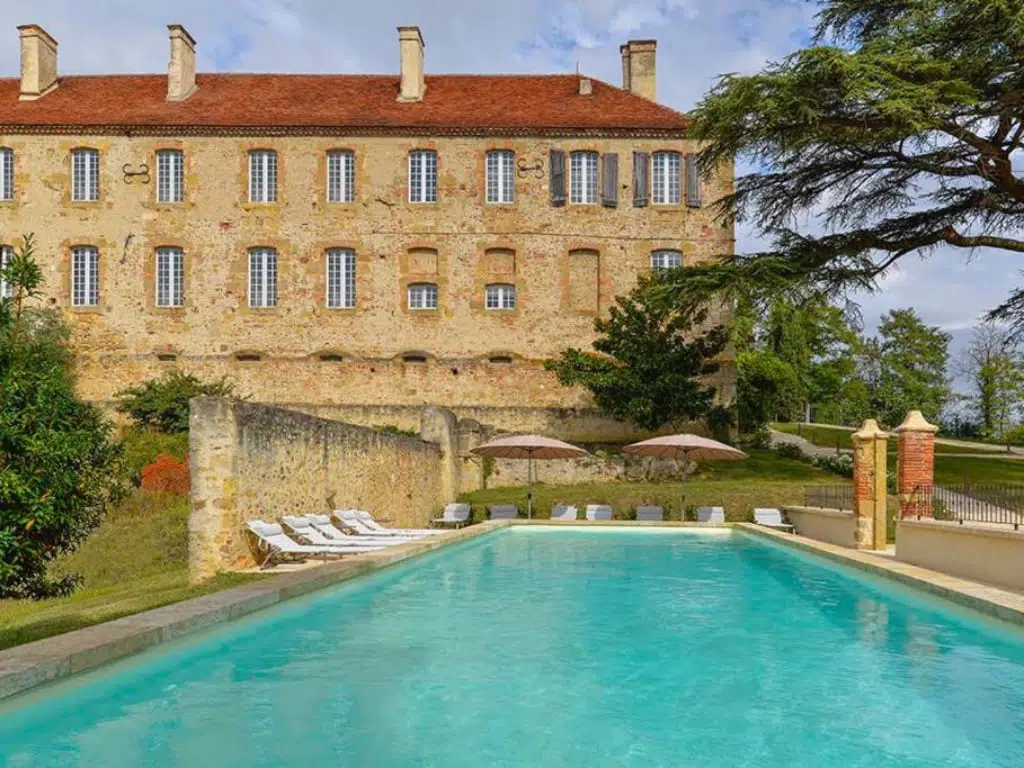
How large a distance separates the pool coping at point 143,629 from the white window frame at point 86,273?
26.7 m

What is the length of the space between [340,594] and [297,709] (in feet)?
14.4

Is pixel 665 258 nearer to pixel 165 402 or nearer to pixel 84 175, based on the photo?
pixel 165 402

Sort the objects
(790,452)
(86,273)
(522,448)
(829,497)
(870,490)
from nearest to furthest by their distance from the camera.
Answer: (870,490) < (829,497) < (522,448) < (790,452) < (86,273)

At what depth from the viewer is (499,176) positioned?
34.8m

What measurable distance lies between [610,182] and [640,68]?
5.31 metres

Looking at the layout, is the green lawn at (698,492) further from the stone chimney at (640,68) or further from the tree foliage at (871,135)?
the stone chimney at (640,68)

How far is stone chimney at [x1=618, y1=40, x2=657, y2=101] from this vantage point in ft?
119

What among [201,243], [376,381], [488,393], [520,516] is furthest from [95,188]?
[520,516]

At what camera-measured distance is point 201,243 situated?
34.5 meters

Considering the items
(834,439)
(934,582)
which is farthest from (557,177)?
(934,582)

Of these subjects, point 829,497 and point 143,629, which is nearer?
point 143,629

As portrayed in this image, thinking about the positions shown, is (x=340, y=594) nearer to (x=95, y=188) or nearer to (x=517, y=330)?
(x=517, y=330)

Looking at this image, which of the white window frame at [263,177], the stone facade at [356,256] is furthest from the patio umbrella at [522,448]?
the white window frame at [263,177]

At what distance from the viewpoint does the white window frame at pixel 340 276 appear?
3472cm
